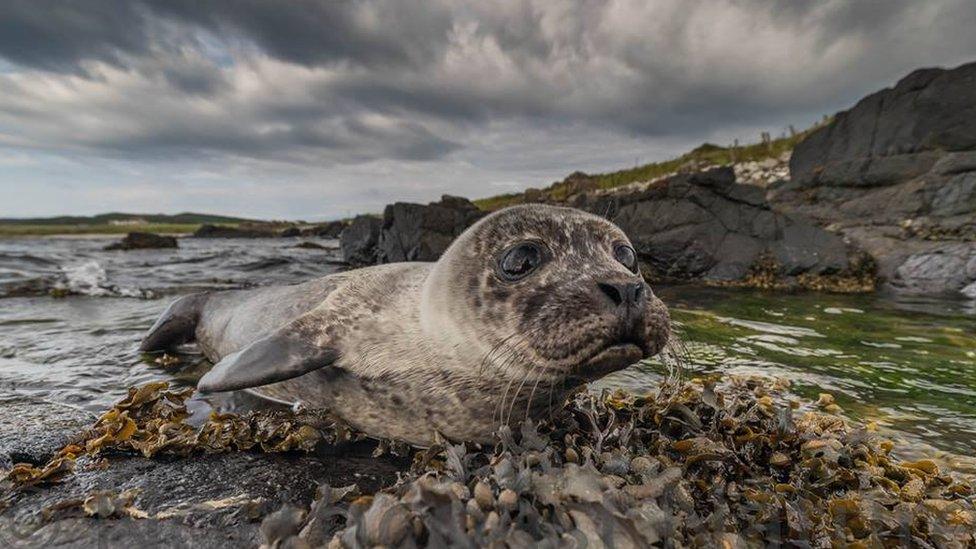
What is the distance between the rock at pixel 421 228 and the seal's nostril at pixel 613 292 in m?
15.3

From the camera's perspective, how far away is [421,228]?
1817 centimetres

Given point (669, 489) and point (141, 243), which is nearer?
point (669, 489)

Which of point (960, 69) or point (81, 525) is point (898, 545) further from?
point (960, 69)

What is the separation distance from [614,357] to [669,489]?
473mm

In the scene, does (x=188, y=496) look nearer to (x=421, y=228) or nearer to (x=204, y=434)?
(x=204, y=434)

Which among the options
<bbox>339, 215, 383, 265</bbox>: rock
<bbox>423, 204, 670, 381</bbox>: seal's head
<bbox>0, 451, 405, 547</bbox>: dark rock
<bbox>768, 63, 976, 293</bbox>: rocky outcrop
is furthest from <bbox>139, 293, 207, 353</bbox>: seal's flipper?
<bbox>339, 215, 383, 265</bbox>: rock

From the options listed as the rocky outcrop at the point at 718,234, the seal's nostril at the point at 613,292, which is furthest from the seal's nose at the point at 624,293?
the rocky outcrop at the point at 718,234

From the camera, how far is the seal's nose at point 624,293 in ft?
6.40

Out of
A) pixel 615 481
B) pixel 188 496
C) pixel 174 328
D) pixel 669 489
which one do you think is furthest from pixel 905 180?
pixel 188 496

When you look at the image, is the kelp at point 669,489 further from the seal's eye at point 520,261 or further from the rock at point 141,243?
the rock at point 141,243

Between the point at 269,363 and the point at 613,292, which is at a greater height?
the point at 613,292

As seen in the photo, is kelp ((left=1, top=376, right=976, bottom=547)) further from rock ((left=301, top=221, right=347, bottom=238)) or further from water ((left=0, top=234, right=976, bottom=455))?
rock ((left=301, top=221, right=347, bottom=238))

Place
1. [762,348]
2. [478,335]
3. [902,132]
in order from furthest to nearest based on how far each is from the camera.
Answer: [902,132] → [762,348] → [478,335]

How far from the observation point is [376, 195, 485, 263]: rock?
1772 centimetres
